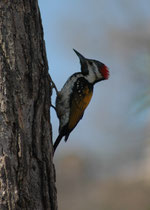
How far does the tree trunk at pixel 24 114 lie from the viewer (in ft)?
8.64

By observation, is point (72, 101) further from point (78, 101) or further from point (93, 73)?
point (93, 73)

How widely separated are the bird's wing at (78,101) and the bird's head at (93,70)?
0.72ft

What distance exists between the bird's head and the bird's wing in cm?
22

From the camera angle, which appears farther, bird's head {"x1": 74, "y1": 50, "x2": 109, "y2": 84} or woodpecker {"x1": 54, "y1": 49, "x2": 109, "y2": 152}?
bird's head {"x1": 74, "y1": 50, "x2": 109, "y2": 84}

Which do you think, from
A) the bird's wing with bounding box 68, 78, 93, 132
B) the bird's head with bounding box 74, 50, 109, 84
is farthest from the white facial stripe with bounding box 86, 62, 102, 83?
the bird's wing with bounding box 68, 78, 93, 132

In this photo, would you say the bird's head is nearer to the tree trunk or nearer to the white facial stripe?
the white facial stripe

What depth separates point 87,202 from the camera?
5789 millimetres

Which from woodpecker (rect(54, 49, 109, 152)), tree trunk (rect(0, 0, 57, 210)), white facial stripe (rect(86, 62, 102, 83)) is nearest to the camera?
tree trunk (rect(0, 0, 57, 210))

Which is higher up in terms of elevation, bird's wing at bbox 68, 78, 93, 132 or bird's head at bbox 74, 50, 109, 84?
bird's head at bbox 74, 50, 109, 84

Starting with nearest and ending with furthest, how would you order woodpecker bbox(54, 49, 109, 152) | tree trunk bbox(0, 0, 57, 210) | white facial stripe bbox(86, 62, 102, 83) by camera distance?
tree trunk bbox(0, 0, 57, 210) → woodpecker bbox(54, 49, 109, 152) → white facial stripe bbox(86, 62, 102, 83)

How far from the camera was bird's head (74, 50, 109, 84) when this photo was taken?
16.6ft

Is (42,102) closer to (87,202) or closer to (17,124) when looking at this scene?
(17,124)

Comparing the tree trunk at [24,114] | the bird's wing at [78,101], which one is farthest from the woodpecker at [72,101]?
the tree trunk at [24,114]

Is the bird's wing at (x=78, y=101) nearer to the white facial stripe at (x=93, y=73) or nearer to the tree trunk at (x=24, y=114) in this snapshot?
the white facial stripe at (x=93, y=73)
